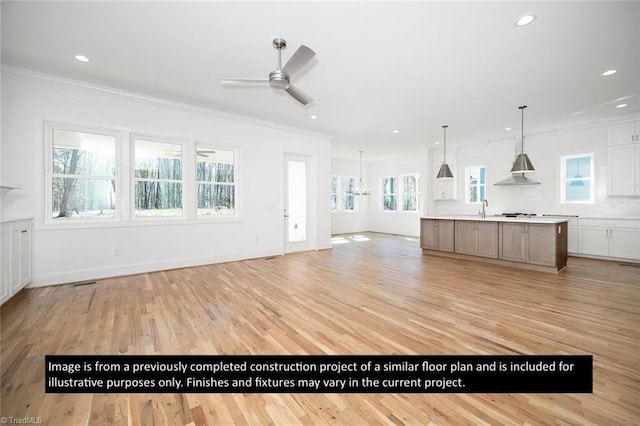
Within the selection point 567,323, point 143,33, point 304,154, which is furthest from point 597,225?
point 143,33

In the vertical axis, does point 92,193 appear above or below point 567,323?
above

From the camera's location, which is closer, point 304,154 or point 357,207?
point 304,154

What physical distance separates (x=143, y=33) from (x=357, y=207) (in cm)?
919

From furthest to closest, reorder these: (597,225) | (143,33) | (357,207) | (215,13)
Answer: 1. (357,207)
2. (597,225)
3. (143,33)
4. (215,13)

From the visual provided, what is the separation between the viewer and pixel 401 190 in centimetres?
1030

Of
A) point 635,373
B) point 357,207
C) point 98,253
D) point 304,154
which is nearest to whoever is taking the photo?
point 635,373

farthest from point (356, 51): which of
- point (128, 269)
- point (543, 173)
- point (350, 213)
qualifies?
point (350, 213)

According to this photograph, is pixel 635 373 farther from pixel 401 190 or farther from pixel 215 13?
pixel 401 190

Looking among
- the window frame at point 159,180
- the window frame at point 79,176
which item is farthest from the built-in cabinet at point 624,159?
the window frame at point 79,176

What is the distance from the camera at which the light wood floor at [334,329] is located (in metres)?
1.50

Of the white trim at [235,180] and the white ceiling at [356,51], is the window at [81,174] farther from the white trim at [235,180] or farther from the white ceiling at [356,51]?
the white trim at [235,180]

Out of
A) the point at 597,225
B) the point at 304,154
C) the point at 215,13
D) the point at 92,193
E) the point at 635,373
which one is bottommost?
the point at 635,373

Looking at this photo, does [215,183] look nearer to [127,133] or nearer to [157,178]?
[157,178]

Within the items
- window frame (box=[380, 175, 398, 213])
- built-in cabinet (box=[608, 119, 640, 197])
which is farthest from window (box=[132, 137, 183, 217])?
built-in cabinet (box=[608, 119, 640, 197])
